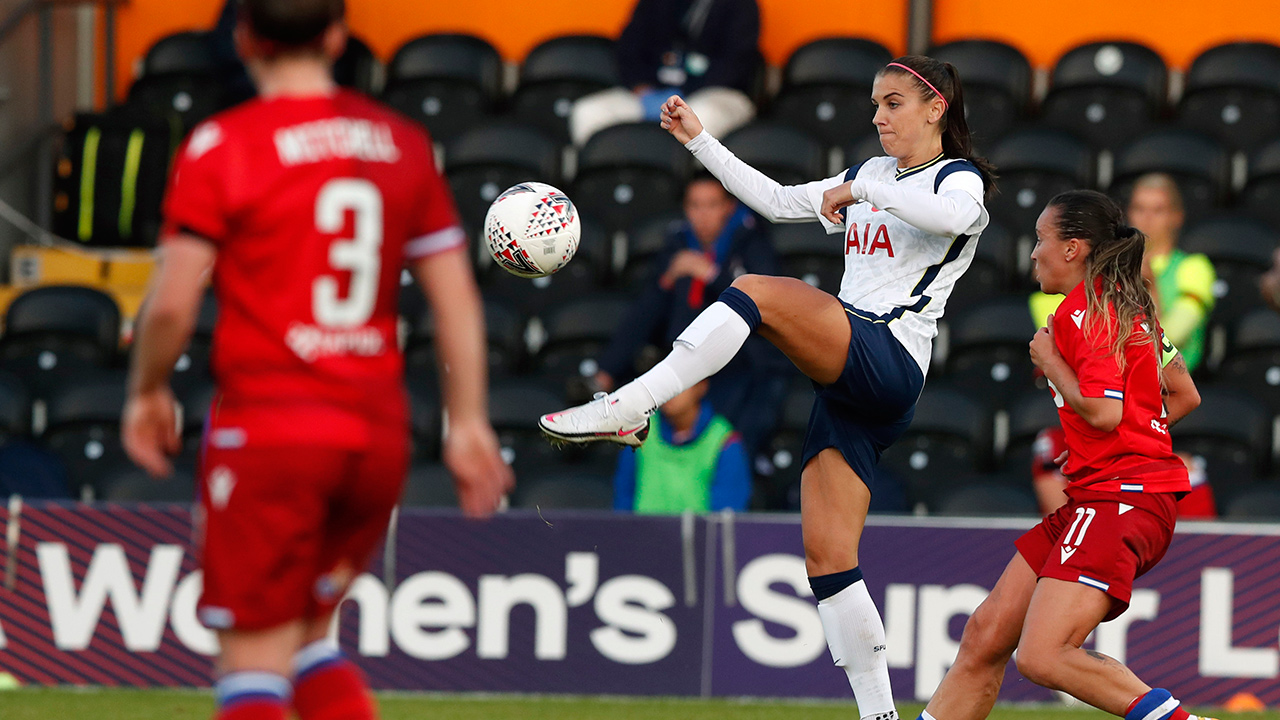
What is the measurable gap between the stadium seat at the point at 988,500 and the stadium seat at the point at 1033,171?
77.6 inches

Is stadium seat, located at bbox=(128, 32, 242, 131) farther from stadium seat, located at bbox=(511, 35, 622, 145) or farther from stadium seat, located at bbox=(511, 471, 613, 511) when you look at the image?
stadium seat, located at bbox=(511, 471, 613, 511)

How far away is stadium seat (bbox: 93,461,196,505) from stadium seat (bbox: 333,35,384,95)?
3244 mm

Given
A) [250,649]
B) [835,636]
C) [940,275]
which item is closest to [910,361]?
[940,275]

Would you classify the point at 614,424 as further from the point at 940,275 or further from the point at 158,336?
the point at 158,336

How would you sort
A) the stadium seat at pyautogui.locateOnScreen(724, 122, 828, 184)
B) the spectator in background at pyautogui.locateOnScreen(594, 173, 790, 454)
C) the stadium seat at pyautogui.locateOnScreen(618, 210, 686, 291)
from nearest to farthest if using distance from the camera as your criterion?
the spectator in background at pyautogui.locateOnScreen(594, 173, 790, 454) < the stadium seat at pyautogui.locateOnScreen(618, 210, 686, 291) < the stadium seat at pyautogui.locateOnScreen(724, 122, 828, 184)

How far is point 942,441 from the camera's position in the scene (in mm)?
7863

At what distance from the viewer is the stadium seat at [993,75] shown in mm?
9523

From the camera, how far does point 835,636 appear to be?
15.5 feet

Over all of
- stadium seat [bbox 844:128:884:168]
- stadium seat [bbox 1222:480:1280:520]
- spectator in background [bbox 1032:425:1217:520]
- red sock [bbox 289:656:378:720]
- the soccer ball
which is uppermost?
the soccer ball

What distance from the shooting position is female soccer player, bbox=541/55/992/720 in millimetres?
4398

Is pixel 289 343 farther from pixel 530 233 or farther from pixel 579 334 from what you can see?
pixel 579 334

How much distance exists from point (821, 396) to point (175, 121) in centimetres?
619

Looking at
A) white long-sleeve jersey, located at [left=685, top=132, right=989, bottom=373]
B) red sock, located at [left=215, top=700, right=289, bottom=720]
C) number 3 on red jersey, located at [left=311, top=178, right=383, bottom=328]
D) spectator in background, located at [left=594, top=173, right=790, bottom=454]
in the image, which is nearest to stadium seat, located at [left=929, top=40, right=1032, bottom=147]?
spectator in background, located at [left=594, top=173, right=790, bottom=454]

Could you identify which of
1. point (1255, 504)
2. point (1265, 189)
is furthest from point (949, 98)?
A: point (1265, 189)
